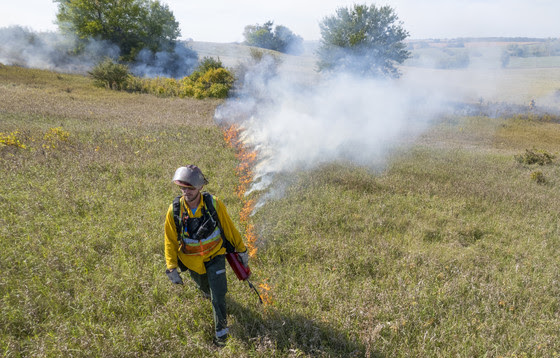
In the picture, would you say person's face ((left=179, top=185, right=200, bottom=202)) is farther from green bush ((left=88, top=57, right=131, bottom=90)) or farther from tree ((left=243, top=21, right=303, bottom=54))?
tree ((left=243, top=21, right=303, bottom=54))

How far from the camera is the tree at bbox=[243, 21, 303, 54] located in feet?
216

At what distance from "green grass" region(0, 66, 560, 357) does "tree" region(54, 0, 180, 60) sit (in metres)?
34.7

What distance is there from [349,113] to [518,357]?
13.7 metres

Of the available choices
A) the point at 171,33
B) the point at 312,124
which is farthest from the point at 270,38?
the point at 312,124

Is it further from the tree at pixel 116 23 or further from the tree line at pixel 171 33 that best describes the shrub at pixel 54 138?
the tree at pixel 116 23

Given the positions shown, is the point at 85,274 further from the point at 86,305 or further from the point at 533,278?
the point at 533,278

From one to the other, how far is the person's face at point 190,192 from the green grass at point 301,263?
→ 4.31 feet

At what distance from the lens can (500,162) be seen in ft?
32.1

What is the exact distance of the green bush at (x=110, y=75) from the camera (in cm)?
2239

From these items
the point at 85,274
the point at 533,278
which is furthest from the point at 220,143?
the point at 533,278

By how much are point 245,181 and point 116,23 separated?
40.3m

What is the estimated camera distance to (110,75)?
2256 cm

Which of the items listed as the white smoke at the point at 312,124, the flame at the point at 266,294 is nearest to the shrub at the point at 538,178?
the white smoke at the point at 312,124

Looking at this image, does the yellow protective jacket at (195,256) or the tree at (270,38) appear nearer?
the yellow protective jacket at (195,256)
